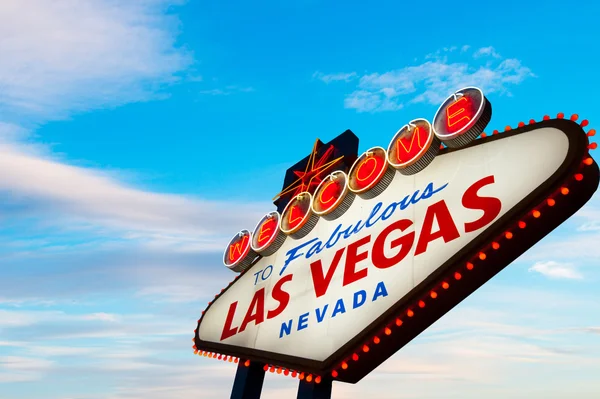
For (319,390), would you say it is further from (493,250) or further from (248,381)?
(493,250)

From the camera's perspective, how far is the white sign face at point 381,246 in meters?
9.78

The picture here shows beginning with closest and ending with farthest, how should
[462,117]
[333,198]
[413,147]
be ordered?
1. [462,117]
2. [413,147]
3. [333,198]

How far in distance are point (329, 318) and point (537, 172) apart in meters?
4.99

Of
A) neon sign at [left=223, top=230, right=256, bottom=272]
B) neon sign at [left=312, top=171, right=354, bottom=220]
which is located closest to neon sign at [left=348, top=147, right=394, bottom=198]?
neon sign at [left=312, top=171, right=354, bottom=220]

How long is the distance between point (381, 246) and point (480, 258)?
7.98 ft

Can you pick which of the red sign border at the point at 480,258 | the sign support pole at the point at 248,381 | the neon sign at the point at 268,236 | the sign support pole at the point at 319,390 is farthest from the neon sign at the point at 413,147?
the sign support pole at the point at 248,381

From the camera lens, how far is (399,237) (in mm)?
11039

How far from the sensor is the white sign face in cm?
978

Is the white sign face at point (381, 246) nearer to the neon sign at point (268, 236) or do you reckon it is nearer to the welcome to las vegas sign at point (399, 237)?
the welcome to las vegas sign at point (399, 237)

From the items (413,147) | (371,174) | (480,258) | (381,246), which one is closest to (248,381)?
(381,246)

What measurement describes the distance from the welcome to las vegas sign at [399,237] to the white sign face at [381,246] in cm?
3

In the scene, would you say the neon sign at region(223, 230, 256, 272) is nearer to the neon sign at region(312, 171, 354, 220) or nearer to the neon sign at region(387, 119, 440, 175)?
the neon sign at region(312, 171, 354, 220)

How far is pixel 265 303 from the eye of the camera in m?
13.3

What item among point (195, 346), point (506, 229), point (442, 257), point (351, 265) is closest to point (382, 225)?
point (351, 265)
